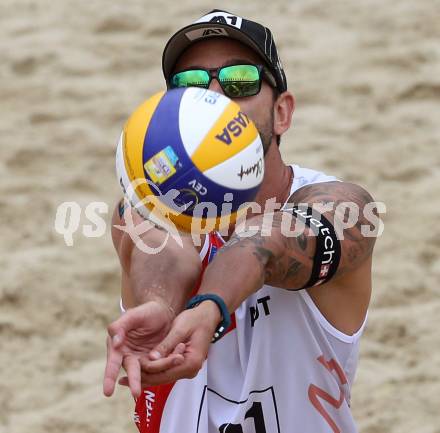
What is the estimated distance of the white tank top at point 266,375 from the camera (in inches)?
119

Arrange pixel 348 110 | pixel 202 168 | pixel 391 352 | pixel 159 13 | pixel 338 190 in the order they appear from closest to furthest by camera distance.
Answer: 1. pixel 202 168
2. pixel 338 190
3. pixel 391 352
4. pixel 348 110
5. pixel 159 13

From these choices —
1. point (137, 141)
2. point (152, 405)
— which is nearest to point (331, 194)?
point (137, 141)

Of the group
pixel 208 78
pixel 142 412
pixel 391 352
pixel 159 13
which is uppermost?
pixel 159 13

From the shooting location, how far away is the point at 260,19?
285 inches

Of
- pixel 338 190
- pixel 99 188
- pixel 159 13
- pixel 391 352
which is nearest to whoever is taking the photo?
pixel 338 190

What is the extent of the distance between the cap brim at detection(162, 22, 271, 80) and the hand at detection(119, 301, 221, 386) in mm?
1067

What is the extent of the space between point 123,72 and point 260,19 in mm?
1018

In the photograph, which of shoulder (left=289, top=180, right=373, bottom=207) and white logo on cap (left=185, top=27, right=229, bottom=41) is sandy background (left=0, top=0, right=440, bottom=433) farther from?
white logo on cap (left=185, top=27, right=229, bottom=41)

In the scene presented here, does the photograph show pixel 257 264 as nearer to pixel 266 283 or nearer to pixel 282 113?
pixel 266 283

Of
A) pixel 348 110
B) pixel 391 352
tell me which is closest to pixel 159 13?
pixel 348 110

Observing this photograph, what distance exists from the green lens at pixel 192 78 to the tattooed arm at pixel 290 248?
17.0 inches

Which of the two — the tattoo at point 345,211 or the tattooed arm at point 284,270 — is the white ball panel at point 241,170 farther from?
the tattoo at point 345,211

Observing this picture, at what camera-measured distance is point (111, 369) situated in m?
2.28

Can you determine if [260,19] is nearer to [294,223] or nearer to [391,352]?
[391,352]
